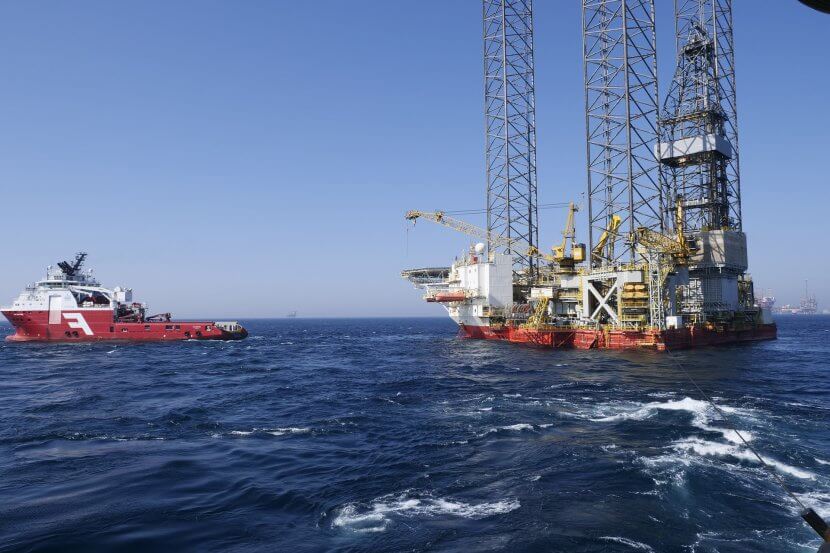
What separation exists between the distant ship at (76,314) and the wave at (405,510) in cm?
7042

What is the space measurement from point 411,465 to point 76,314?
239ft

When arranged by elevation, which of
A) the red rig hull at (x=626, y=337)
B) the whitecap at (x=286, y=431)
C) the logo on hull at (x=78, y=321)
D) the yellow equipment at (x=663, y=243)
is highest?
the yellow equipment at (x=663, y=243)

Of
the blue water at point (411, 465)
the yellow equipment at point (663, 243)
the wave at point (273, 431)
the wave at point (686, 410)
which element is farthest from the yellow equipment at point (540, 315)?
the wave at point (273, 431)

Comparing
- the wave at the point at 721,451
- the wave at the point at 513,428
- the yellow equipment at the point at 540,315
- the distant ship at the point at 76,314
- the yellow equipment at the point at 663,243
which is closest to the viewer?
the wave at the point at 721,451

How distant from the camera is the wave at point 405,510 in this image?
12.9 metres

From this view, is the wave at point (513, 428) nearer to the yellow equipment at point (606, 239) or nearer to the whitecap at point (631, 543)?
the whitecap at point (631, 543)

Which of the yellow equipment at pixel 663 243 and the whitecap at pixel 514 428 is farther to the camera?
the yellow equipment at pixel 663 243

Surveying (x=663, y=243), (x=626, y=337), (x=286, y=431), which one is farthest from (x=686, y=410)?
(x=663, y=243)

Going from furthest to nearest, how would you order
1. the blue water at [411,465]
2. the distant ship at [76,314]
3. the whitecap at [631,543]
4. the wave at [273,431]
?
the distant ship at [76,314]
the wave at [273,431]
the blue water at [411,465]
the whitecap at [631,543]

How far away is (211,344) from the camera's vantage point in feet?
240

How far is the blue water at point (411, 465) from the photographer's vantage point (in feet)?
40.3

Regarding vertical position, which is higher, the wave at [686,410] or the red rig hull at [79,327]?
the red rig hull at [79,327]

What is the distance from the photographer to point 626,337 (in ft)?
182

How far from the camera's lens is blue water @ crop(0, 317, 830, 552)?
12281mm
